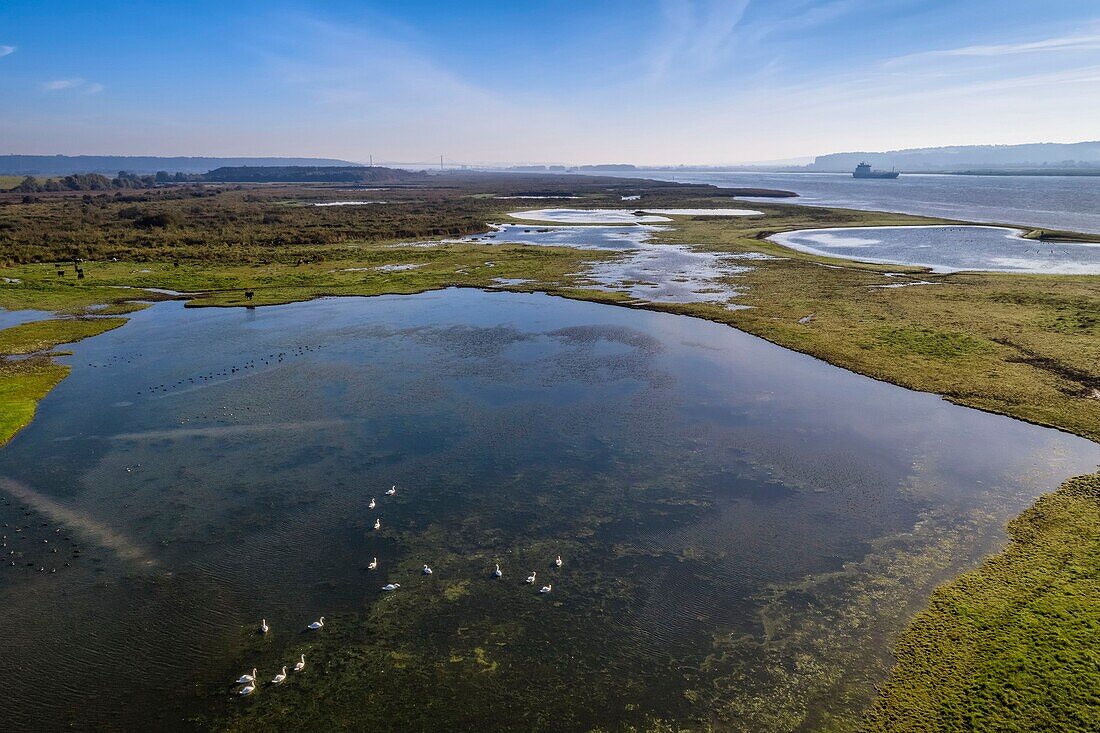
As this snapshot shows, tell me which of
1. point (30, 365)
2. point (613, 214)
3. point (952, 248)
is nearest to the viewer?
point (30, 365)

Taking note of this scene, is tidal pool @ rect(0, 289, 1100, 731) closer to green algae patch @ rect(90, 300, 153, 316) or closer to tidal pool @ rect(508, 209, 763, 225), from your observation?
green algae patch @ rect(90, 300, 153, 316)

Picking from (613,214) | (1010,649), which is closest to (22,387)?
(1010,649)

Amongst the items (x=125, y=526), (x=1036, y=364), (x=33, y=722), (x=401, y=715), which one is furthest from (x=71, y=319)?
(x=1036, y=364)

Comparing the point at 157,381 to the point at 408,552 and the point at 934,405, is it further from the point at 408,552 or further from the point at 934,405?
the point at 934,405

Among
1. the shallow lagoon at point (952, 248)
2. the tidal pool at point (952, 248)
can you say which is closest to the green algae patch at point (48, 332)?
the tidal pool at point (952, 248)

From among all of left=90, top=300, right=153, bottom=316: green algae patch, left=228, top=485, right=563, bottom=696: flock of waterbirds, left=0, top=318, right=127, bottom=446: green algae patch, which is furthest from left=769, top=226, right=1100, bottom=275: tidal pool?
left=0, top=318, right=127, bottom=446: green algae patch

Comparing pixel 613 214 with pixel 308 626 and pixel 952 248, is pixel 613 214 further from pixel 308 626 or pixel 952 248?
pixel 308 626
